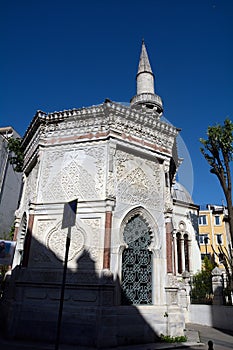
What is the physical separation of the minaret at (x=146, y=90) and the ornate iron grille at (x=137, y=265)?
7.43m

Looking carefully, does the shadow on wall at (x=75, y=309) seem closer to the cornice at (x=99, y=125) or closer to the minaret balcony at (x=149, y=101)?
the cornice at (x=99, y=125)

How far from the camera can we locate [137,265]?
7.85 metres

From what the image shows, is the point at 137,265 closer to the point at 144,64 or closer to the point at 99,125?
the point at 99,125

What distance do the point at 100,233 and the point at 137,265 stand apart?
153 centimetres

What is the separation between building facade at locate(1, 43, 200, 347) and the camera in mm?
6801

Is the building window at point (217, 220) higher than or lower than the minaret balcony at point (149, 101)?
lower

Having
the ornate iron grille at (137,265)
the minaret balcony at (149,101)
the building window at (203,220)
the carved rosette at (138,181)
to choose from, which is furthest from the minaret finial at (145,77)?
the building window at (203,220)

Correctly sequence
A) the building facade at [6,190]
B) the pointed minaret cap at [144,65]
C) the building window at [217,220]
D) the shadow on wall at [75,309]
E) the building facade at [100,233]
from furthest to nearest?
the building window at [217,220]
the building facade at [6,190]
the pointed minaret cap at [144,65]
the building facade at [100,233]
the shadow on wall at [75,309]

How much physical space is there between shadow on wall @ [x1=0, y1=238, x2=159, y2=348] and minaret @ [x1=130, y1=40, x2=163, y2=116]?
9158mm

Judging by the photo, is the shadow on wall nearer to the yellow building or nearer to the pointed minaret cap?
the pointed minaret cap

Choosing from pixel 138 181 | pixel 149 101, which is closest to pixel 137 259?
pixel 138 181

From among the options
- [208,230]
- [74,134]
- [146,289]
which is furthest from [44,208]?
[208,230]

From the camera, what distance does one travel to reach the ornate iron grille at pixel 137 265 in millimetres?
7473

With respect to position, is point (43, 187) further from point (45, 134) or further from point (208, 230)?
point (208, 230)
